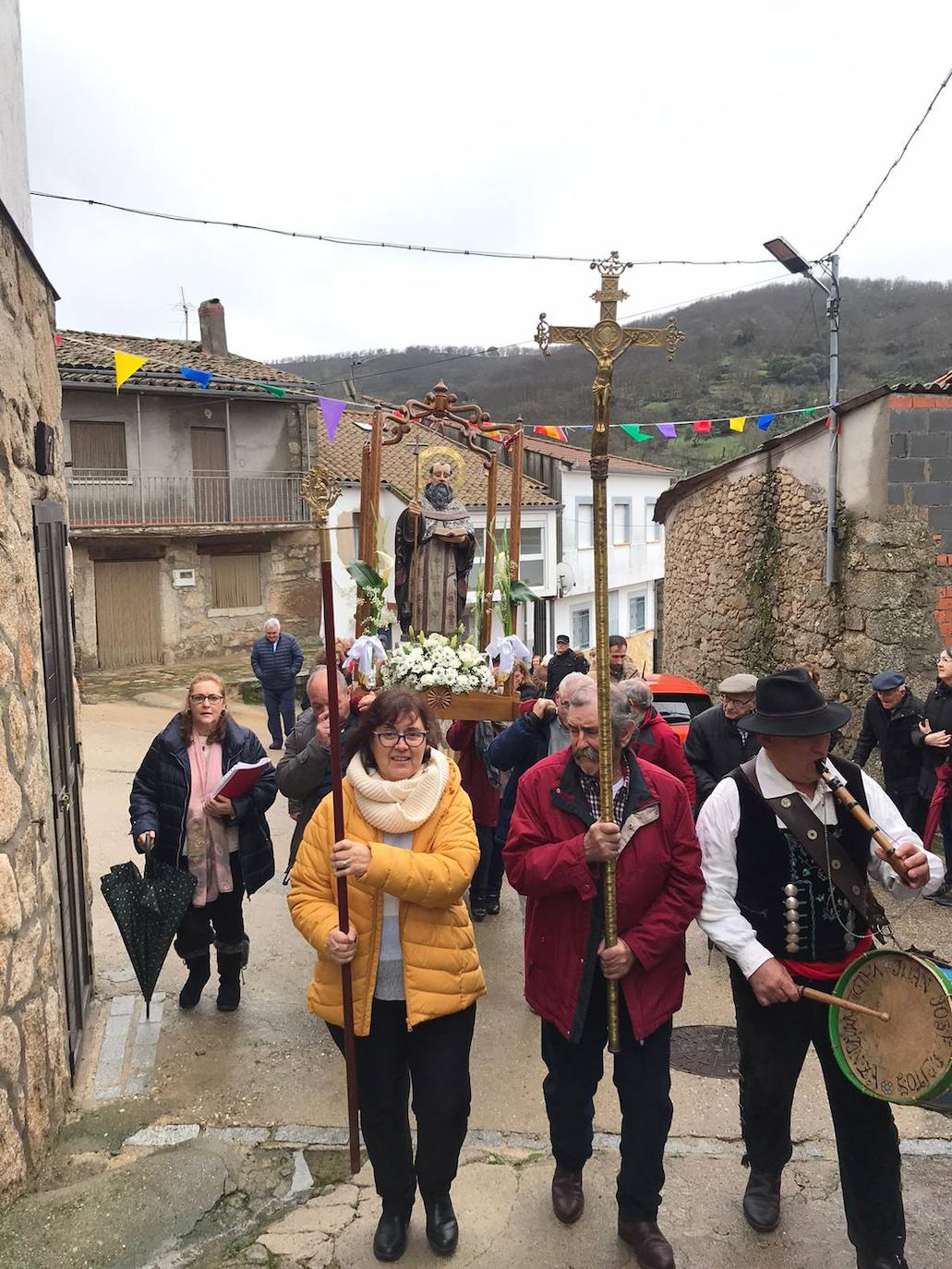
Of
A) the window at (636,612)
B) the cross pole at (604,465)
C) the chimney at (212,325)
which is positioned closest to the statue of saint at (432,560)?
the cross pole at (604,465)

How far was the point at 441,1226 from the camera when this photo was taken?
287 cm

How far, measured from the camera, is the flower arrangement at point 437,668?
5582mm

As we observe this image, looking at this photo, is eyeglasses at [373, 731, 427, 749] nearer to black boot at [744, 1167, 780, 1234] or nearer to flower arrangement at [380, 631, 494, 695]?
black boot at [744, 1167, 780, 1234]

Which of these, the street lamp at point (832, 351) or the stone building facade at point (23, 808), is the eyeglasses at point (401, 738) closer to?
the stone building facade at point (23, 808)

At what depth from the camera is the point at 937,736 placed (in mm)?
6047

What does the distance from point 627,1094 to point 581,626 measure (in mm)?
26792

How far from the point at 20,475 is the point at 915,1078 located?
3526 millimetres

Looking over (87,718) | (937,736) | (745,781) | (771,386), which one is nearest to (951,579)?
(937,736)

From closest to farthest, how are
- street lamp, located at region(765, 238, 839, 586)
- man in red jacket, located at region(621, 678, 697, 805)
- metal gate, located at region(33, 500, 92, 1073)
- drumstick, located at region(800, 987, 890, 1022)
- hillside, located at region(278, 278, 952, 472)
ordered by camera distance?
drumstick, located at region(800, 987, 890, 1022) < metal gate, located at region(33, 500, 92, 1073) < man in red jacket, located at region(621, 678, 697, 805) < street lamp, located at region(765, 238, 839, 586) < hillside, located at region(278, 278, 952, 472)

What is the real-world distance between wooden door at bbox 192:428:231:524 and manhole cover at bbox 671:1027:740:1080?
18.7 meters

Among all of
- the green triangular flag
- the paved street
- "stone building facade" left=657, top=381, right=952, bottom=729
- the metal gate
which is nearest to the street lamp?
"stone building facade" left=657, top=381, right=952, bottom=729

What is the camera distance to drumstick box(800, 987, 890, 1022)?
2543 millimetres

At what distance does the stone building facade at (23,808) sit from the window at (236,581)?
18.2 metres

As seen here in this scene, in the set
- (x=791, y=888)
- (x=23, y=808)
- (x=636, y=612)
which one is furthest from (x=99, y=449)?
(x=791, y=888)
